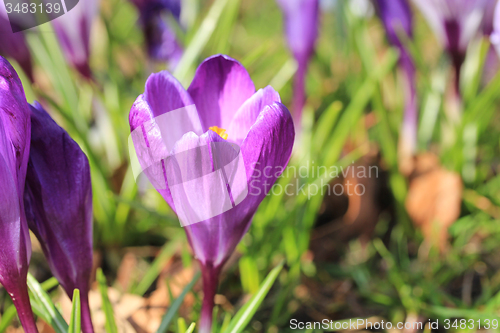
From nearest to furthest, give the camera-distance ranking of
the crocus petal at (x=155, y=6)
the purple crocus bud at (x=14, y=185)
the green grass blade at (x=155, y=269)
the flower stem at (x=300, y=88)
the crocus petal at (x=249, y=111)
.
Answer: the purple crocus bud at (x=14, y=185) < the crocus petal at (x=249, y=111) < the green grass blade at (x=155, y=269) < the flower stem at (x=300, y=88) < the crocus petal at (x=155, y=6)

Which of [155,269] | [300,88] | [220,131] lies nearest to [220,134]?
[220,131]

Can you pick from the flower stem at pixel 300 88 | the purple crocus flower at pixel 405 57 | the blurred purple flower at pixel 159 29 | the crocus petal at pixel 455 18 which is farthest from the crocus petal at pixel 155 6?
the crocus petal at pixel 455 18

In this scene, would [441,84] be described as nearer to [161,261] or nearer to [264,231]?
[264,231]

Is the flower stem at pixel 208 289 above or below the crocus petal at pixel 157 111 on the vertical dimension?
below

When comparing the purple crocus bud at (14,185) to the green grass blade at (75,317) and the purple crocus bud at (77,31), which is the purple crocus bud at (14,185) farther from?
the purple crocus bud at (77,31)

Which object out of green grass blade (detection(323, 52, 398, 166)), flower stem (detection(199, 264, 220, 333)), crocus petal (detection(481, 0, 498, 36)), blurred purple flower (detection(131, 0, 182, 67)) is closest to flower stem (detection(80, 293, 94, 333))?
flower stem (detection(199, 264, 220, 333))

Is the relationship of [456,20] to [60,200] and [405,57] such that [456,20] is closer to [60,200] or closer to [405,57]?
[405,57]

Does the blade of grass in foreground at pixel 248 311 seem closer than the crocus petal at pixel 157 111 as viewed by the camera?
No
